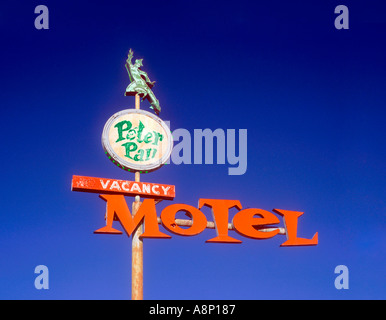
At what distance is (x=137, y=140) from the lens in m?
22.8

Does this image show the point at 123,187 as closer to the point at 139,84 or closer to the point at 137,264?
the point at 137,264

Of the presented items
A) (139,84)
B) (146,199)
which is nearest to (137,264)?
(146,199)

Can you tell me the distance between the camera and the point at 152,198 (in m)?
22.0

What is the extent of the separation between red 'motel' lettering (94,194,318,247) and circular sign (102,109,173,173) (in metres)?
1.68

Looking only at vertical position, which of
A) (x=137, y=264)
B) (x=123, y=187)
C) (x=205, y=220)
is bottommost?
(x=137, y=264)

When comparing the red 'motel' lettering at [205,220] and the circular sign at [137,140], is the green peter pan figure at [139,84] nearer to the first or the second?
the circular sign at [137,140]

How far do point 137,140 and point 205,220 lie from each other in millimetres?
4241

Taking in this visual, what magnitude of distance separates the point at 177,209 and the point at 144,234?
1814mm

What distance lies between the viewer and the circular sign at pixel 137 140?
72.8ft
